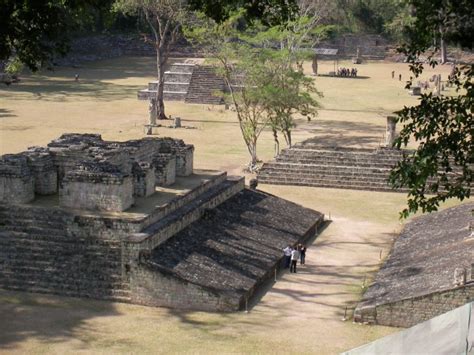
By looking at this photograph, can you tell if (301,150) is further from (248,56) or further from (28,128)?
(28,128)

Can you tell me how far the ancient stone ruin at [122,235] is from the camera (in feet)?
65.6

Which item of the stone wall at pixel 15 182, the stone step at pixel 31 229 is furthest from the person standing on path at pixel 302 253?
the stone wall at pixel 15 182

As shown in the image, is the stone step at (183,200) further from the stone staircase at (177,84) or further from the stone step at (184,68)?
the stone step at (184,68)

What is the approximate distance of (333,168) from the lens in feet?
110

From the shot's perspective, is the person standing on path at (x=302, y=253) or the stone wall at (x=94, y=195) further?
the person standing on path at (x=302, y=253)

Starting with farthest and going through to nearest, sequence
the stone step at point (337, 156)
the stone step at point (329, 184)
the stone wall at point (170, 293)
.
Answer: the stone step at point (337, 156), the stone step at point (329, 184), the stone wall at point (170, 293)

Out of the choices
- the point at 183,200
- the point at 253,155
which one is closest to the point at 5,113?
the point at 253,155

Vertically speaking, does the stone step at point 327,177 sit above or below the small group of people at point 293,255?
above

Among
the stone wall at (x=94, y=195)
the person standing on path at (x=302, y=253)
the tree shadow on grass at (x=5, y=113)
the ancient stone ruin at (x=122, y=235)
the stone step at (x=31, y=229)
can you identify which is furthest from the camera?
the tree shadow on grass at (x=5, y=113)

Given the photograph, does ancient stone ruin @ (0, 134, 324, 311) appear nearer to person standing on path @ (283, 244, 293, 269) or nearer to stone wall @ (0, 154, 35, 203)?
stone wall @ (0, 154, 35, 203)

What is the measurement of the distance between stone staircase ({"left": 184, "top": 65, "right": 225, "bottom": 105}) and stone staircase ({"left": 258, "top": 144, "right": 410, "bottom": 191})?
17.9 m

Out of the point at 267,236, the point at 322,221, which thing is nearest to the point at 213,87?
the point at 322,221

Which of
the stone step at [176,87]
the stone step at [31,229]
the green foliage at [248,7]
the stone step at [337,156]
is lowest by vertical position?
the stone step at [337,156]

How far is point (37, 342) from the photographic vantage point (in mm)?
17594
